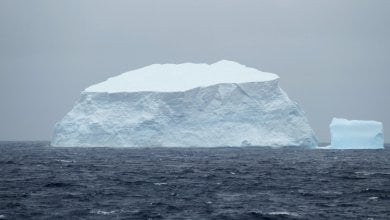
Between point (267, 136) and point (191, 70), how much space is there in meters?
15.8

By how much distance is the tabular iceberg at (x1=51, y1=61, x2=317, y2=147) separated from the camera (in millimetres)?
65750

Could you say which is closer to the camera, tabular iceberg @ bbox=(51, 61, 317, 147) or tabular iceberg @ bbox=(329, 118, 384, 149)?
tabular iceberg @ bbox=(329, 118, 384, 149)

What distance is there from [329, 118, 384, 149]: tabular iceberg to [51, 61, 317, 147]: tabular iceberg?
2398 mm

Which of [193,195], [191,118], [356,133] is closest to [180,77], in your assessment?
[191,118]

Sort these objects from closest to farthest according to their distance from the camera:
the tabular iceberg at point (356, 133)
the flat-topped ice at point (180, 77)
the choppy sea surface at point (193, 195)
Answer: the choppy sea surface at point (193, 195)
the tabular iceberg at point (356, 133)
the flat-topped ice at point (180, 77)

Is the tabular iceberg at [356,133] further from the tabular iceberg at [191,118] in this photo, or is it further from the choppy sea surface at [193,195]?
the choppy sea surface at [193,195]

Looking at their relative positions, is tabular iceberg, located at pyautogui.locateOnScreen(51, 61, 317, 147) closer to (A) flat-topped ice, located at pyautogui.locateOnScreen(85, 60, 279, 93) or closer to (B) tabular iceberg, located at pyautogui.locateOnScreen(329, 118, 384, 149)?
(A) flat-topped ice, located at pyautogui.locateOnScreen(85, 60, 279, 93)

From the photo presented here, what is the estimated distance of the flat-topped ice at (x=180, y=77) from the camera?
69.6m

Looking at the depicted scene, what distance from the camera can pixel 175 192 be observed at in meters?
24.8

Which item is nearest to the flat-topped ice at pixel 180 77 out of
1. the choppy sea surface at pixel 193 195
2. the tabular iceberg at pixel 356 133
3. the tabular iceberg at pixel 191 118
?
the tabular iceberg at pixel 191 118

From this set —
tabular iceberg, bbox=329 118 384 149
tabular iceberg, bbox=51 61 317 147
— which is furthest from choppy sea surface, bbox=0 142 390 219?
tabular iceberg, bbox=329 118 384 149

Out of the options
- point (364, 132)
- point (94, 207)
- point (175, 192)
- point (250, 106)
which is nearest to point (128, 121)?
point (250, 106)

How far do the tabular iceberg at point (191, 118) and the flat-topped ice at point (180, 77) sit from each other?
3.88 feet

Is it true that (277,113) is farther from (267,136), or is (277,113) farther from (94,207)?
(94,207)
